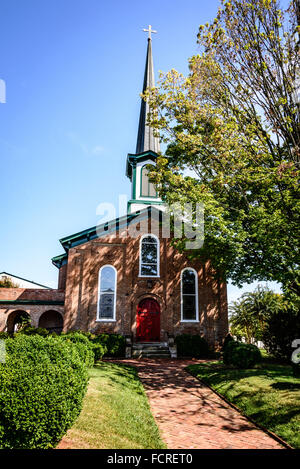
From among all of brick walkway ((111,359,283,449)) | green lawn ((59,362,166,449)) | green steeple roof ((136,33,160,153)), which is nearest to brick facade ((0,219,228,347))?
brick walkway ((111,359,283,449))

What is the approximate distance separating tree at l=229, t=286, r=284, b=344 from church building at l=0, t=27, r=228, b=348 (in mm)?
4127

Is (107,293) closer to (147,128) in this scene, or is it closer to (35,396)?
(35,396)

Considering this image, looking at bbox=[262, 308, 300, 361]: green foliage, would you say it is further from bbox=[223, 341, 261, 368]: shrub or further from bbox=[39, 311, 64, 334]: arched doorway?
bbox=[39, 311, 64, 334]: arched doorway

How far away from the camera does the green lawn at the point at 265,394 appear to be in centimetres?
752

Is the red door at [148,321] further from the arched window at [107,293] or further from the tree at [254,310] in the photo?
the tree at [254,310]

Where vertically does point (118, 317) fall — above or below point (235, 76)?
below

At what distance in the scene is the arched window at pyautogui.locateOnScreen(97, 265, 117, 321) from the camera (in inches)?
792

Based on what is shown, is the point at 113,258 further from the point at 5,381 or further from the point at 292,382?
the point at 5,381

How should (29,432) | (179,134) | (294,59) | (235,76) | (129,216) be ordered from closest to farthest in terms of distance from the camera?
(29,432)
(294,59)
(235,76)
(179,134)
(129,216)

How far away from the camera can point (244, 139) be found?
38.9 ft

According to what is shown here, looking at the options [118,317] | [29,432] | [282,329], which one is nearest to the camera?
[29,432]

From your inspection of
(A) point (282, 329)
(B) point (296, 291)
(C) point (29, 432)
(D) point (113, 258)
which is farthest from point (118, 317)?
(C) point (29, 432)

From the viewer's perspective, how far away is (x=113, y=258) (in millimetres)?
20906

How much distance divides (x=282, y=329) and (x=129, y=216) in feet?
37.8
